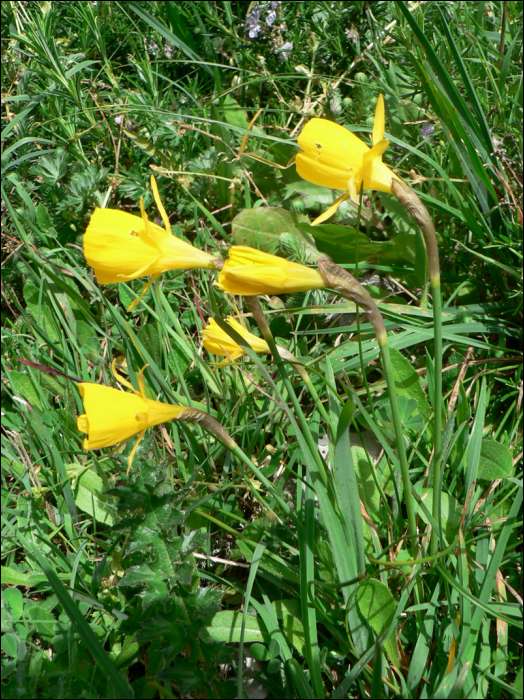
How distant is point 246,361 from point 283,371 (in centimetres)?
77

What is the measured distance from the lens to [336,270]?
47.5 inches

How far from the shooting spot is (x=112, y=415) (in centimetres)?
128

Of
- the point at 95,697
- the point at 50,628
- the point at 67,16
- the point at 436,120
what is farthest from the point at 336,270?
the point at 67,16

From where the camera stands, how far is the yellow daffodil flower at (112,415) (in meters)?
1.27

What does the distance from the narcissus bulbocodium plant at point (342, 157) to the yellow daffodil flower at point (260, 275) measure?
0.19m

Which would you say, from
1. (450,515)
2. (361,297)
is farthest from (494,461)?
(361,297)

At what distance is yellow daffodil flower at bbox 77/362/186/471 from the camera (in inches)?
49.9

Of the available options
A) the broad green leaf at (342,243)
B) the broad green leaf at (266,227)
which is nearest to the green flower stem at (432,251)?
the broad green leaf at (342,243)

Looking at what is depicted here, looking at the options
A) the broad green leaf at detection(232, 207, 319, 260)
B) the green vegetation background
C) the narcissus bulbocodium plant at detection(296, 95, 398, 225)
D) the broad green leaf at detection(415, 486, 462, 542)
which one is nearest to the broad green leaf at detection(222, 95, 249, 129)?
the green vegetation background

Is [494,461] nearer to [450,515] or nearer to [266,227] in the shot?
[450,515]

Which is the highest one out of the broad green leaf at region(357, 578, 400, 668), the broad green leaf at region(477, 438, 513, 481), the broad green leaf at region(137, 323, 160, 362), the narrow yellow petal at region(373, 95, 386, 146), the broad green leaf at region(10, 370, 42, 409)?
the narrow yellow petal at region(373, 95, 386, 146)

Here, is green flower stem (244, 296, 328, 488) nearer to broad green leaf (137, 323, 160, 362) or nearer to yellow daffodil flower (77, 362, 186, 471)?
yellow daffodil flower (77, 362, 186, 471)

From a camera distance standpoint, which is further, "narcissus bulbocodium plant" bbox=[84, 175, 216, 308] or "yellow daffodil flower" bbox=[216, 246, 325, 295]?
"narcissus bulbocodium plant" bbox=[84, 175, 216, 308]

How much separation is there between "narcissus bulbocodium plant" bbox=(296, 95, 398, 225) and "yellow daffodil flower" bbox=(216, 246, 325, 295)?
19cm
